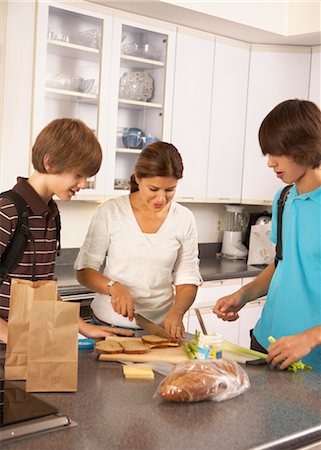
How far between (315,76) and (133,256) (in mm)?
2895

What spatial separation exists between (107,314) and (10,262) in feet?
1.78

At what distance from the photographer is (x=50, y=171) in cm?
202

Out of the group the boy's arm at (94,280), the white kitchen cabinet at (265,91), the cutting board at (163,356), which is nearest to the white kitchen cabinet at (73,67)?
the white kitchen cabinet at (265,91)

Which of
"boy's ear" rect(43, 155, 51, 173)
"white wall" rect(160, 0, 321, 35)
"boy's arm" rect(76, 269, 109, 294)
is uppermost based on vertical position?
"white wall" rect(160, 0, 321, 35)

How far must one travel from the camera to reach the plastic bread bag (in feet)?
5.19

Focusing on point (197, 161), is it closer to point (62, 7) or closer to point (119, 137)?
point (119, 137)

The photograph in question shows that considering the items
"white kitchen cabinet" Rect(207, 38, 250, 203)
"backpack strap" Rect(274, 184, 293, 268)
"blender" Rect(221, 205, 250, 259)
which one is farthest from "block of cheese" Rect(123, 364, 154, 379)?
"blender" Rect(221, 205, 250, 259)

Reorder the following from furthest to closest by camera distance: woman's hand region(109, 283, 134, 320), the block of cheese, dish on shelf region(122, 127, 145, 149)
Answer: dish on shelf region(122, 127, 145, 149), woman's hand region(109, 283, 134, 320), the block of cheese

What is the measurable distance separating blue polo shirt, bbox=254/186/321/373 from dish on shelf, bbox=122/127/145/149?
1918 mm

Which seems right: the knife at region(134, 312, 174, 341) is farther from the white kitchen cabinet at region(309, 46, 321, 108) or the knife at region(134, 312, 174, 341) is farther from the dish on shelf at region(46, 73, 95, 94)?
the white kitchen cabinet at region(309, 46, 321, 108)

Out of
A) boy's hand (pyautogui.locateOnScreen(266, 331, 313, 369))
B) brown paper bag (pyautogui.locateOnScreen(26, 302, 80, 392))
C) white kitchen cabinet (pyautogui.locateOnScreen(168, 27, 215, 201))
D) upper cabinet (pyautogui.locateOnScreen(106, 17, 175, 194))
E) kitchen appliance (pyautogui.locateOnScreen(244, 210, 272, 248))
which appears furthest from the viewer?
kitchen appliance (pyautogui.locateOnScreen(244, 210, 272, 248))

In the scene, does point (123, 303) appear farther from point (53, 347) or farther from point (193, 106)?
point (193, 106)

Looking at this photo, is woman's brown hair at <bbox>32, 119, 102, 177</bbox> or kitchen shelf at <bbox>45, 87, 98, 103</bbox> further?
kitchen shelf at <bbox>45, 87, 98, 103</bbox>

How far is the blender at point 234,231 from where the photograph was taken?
493 centimetres
